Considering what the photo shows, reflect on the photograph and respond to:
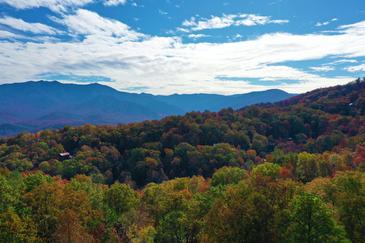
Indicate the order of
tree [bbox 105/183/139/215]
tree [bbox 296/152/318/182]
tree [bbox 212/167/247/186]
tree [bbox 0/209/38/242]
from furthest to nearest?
tree [bbox 296/152/318/182] → tree [bbox 212/167/247/186] → tree [bbox 105/183/139/215] → tree [bbox 0/209/38/242]

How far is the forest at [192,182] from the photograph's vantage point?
114 ft

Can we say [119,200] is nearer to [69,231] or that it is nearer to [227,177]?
[69,231]

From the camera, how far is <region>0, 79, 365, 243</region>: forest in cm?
3462

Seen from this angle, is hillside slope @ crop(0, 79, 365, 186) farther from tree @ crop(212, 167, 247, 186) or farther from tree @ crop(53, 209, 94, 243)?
tree @ crop(53, 209, 94, 243)

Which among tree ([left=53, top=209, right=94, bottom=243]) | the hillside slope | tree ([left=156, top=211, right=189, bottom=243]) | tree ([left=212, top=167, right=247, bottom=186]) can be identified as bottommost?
the hillside slope

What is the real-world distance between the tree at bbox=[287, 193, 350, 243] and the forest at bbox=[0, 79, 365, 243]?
79mm

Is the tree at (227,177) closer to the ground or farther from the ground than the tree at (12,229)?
closer to the ground

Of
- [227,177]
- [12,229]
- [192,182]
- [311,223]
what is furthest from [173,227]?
[192,182]

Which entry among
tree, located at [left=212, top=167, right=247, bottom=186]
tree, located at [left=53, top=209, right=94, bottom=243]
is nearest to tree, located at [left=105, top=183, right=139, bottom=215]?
tree, located at [left=53, top=209, right=94, bottom=243]

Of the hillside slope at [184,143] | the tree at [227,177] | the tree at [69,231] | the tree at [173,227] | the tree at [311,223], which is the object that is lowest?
the hillside slope at [184,143]

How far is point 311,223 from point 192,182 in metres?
52.5

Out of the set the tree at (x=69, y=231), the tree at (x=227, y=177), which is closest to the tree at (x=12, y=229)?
the tree at (x=69, y=231)

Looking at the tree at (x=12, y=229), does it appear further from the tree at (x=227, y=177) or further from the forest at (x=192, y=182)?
the tree at (x=227, y=177)

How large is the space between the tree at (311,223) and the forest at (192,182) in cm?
8
